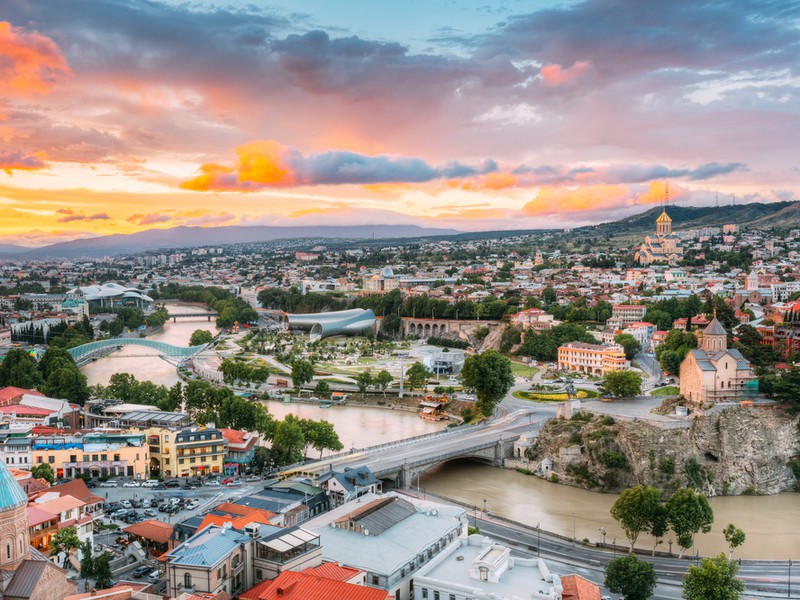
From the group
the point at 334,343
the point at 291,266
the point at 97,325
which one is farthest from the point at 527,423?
the point at 291,266

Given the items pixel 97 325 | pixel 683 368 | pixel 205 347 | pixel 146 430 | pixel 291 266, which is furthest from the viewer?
pixel 291 266

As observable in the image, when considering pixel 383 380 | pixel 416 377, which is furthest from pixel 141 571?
pixel 416 377

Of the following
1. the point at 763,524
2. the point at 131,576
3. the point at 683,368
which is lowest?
the point at 763,524

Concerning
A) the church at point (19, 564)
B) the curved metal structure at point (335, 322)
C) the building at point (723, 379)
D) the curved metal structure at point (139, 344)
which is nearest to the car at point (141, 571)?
the church at point (19, 564)

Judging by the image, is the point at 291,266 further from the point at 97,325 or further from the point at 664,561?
the point at 664,561

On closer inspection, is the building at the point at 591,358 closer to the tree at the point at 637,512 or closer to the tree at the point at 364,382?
the tree at the point at 364,382

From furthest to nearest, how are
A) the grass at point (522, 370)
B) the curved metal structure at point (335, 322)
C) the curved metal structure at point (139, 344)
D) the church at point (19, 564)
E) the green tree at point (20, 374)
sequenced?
the curved metal structure at point (335, 322)
the curved metal structure at point (139, 344)
the grass at point (522, 370)
the green tree at point (20, 374)
the church at point (19, 564)

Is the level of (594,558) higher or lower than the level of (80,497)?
lower
